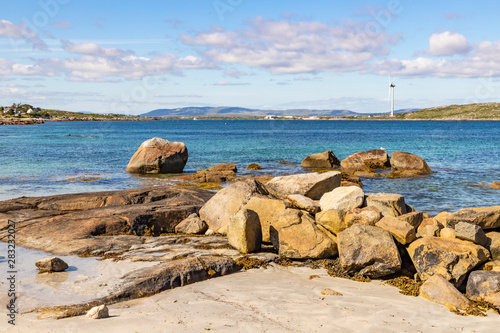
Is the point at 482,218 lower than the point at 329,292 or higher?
higher

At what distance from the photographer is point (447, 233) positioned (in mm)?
10492

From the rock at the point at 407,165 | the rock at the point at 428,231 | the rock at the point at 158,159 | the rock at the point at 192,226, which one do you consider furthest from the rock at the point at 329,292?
the rock at the point at 158,159

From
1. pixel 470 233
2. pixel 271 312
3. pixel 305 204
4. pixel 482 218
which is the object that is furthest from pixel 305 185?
pixel 271 312

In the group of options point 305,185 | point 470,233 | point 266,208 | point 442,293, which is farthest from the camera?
point 305,185

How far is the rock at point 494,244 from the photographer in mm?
10023

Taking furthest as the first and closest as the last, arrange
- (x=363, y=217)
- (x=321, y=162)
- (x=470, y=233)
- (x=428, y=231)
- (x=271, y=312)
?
(x=321, y=162) → (x=363, y=217) → (x=428, y=231) → (x=470, y=233) → (x=271, y=312)

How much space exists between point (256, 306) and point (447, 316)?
11.9ft

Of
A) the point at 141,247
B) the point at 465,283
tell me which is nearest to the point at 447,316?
the point at 465,283

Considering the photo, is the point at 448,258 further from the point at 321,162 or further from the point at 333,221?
the point at 321,162

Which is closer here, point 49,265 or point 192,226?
point 49,265

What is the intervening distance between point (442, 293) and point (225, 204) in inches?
286

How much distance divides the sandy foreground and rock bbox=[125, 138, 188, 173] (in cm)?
2177

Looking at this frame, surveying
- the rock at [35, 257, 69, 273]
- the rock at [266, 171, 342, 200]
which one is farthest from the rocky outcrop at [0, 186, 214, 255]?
the rock at [266, 171, 342, 200]

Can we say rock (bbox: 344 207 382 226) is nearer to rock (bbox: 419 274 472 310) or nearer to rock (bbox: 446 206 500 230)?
rock (bbox: 446 206 500 230)
